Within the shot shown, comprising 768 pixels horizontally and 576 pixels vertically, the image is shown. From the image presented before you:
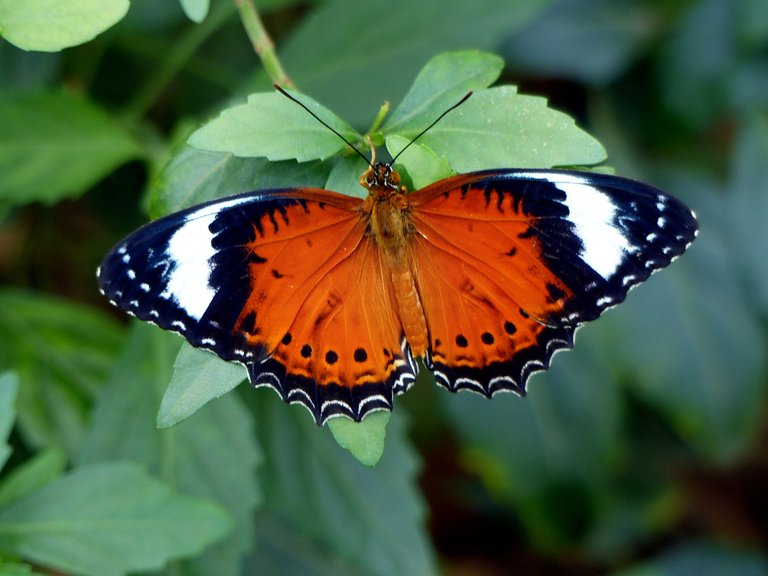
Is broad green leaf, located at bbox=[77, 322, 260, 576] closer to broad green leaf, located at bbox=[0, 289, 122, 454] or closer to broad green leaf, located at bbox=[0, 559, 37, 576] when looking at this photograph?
broad green leaf, located at bbox=[0, 289, 122, 454]

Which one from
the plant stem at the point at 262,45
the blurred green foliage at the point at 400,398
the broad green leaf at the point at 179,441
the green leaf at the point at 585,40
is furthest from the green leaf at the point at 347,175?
the green leaf at the point at 585,40

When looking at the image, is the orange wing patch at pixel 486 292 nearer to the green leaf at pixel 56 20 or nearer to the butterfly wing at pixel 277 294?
the butterfly wing at pixel 277 294

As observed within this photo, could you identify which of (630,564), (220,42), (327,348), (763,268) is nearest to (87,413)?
(327,348)

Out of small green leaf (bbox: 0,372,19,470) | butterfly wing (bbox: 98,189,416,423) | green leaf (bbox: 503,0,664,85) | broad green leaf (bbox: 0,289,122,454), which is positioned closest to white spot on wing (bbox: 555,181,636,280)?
butterfly wing (bbox: 98,189,416,423)

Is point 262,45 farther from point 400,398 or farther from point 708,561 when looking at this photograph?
point 708,561

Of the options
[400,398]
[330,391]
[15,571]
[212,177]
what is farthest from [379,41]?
[15,571]
